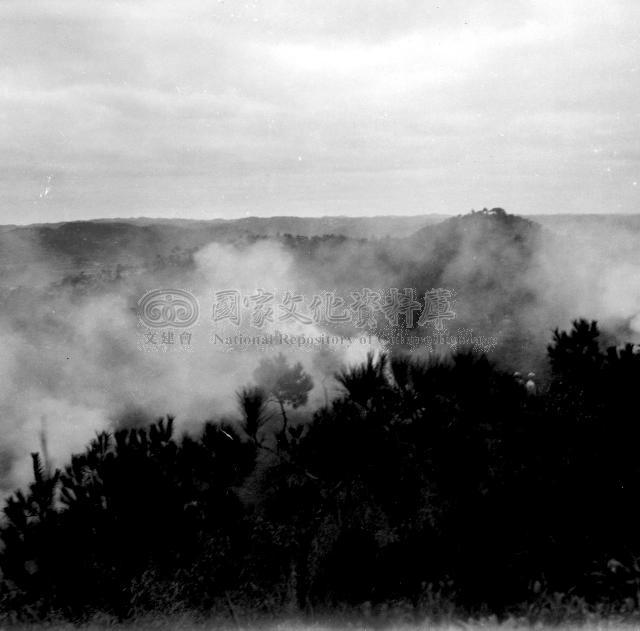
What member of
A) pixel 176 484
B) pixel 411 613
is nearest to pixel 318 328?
pixel 176 484

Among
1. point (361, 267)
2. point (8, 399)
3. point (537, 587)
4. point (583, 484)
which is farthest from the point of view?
point (361, 267)

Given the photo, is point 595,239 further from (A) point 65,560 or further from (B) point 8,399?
(A) point 65,560

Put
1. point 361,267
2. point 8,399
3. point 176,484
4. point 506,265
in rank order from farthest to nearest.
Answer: point 361,267 < point 506,265 < point 8,399 < point 176,484

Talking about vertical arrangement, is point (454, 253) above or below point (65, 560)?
above

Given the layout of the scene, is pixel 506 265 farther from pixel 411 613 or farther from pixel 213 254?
pixel 411 613

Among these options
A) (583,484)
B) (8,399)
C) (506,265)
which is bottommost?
(8,399)

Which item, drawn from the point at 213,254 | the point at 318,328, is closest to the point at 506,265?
the point at 318,328

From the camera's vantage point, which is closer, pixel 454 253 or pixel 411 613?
pixel 411 613
